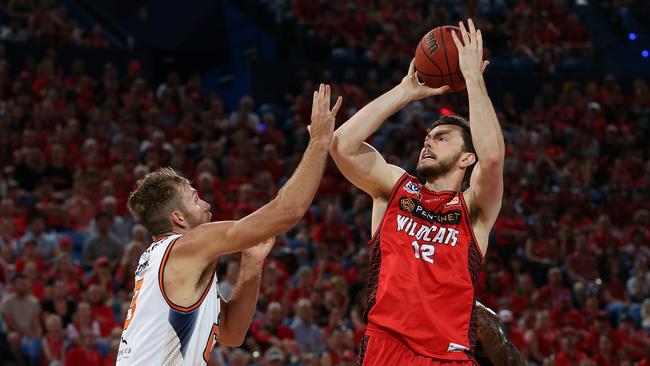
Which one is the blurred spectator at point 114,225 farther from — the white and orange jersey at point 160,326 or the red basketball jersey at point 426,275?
the white and orange jersey at point 160,326

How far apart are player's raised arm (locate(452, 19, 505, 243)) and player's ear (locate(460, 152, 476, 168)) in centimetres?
6

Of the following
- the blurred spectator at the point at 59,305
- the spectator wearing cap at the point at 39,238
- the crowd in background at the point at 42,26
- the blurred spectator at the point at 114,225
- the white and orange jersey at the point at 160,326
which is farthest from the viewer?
the crowd in background at the point at 42,26

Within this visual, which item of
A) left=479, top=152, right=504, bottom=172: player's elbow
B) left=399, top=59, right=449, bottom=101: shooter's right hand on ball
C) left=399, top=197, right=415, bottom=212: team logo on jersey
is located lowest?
left=399, top=197, right=415, bottom=212: team logo on jersey

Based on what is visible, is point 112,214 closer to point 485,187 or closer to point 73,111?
point 73,111

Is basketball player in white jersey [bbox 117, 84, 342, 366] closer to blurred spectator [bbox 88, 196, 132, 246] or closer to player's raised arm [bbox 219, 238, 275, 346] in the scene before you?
player's raised arm [bbox 219, 238, 275, 346]

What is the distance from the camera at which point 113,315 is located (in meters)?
10.8

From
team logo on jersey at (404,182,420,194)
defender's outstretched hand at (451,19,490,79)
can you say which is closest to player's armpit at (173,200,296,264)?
team logo on jersey at (404,182,420,194)

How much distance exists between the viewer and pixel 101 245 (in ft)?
38.8

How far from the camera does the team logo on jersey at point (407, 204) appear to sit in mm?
5379

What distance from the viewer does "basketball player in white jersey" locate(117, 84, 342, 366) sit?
4449 millimetres

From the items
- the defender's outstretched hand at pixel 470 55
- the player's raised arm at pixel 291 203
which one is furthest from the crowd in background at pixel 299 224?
the player's raised arm at pixel 291 203

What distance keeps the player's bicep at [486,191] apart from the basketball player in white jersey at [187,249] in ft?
3.71

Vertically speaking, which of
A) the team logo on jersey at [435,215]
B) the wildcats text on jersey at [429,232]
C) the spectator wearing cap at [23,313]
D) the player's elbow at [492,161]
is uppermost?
the player's elbow at [492,161]

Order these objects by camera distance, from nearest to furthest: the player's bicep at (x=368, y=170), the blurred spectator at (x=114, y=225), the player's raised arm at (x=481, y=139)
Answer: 1. the player's raised arm at (x=481, y=139)
2. the player's bicep at (x=368, y=170)
3. the blurred spectator at (x=114, y=225)
